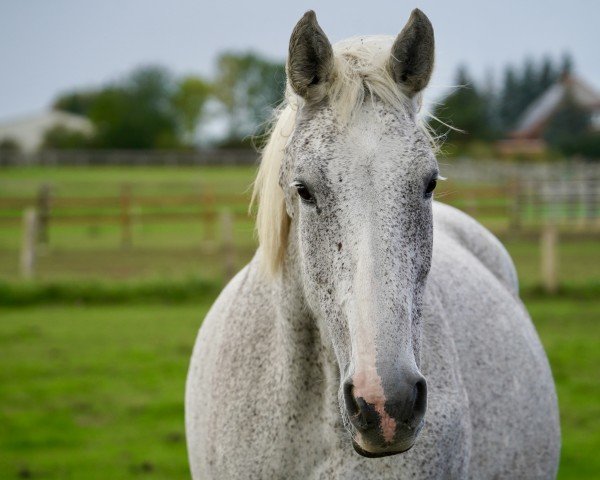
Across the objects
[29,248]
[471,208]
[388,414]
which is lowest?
[471,208]

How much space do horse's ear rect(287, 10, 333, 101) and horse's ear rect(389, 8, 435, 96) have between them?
0.68 ft

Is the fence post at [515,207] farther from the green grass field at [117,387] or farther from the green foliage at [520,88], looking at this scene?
the green foliage at [520,88]

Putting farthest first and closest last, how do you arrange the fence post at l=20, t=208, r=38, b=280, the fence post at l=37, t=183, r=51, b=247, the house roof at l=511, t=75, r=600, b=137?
the house roof at l=511, t=75, r=600, b=137, the fence post at l=37, t=183, r=51, b=247, the fence post at l=20, t=208, r=38, b=280

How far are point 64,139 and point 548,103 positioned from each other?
55.1 m

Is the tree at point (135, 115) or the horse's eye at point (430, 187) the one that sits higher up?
the horse's eye at point (430, 187)

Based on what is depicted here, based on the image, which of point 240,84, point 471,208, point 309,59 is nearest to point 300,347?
point 309,59

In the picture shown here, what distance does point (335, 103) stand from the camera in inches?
87.1

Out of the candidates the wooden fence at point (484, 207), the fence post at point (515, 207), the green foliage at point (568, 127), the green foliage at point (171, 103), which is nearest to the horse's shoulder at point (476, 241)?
the wooden fence at point (484, 207)

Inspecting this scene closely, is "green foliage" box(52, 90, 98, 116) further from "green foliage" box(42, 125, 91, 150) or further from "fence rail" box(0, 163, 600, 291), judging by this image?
"fence rail" box(0, 163, 600, 291)

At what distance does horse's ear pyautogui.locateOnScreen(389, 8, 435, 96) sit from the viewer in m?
2.24

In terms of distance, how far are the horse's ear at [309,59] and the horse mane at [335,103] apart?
32 mm

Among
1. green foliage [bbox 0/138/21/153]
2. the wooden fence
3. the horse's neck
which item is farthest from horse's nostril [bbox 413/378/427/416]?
Result: green foliage [bbox 0/138/21/153]

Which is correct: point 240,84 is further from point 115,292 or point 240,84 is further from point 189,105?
point 115,292

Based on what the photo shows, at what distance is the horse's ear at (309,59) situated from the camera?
220 cm
